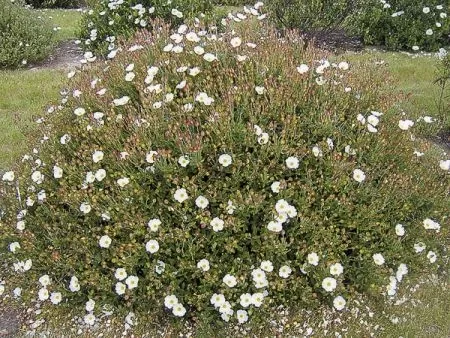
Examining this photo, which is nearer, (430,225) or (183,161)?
(183,161)

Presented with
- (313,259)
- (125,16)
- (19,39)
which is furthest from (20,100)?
(313,259)

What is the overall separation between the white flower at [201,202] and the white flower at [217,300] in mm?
520

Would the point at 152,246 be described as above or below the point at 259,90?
below

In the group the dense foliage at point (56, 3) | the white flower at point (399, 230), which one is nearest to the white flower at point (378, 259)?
the white flower at point (399, 230)

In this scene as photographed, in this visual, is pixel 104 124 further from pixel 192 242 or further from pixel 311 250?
pixel 311 250

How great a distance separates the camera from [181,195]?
3271 mm

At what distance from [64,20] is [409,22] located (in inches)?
247

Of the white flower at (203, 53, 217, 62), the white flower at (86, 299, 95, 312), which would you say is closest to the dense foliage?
the white flower at (203, 53, 217, 62)

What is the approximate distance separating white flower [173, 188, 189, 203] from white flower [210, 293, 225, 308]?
588mm

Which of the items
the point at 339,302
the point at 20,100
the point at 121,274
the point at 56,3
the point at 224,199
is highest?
the point at 224,199

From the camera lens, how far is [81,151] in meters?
3.56

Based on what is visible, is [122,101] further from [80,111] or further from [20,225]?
[20,225]

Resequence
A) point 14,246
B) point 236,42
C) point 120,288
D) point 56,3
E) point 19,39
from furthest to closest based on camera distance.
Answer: point 56,3, point 19,39, point 236,42, point 14,246, point 120,288

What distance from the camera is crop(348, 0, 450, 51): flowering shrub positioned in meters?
8.68
